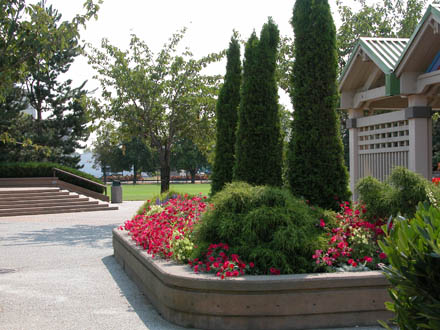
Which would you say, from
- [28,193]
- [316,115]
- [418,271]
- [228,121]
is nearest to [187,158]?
[28,193]

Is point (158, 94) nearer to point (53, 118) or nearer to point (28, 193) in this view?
Result: point (28, 193)

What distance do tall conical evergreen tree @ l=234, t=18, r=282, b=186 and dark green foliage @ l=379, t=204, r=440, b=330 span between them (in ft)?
21.8

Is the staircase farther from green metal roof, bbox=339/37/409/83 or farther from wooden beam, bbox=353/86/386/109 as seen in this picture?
green metal roof, bbox=339/37/409/83

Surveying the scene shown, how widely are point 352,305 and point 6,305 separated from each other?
13.8 feet

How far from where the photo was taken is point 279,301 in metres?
5.04

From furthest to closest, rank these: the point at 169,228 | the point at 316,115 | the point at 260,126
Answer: the point at 260,126 < the point at 316,115 < the point at 169,228

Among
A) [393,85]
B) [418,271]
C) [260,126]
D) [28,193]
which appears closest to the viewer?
[418,271]

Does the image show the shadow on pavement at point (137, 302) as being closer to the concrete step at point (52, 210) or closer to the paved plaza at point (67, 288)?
the paved plaza at point (67, 288)

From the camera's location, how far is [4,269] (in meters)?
8.87

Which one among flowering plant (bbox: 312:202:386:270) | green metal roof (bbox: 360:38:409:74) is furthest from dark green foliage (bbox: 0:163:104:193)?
flowering plant (bbox: 312:202:386:270)

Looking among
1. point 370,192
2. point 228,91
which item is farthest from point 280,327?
point 228,91

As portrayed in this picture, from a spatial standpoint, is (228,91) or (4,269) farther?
(228,91)

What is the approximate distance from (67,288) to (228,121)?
6.30 m

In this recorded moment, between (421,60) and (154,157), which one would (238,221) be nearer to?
(421,60)
